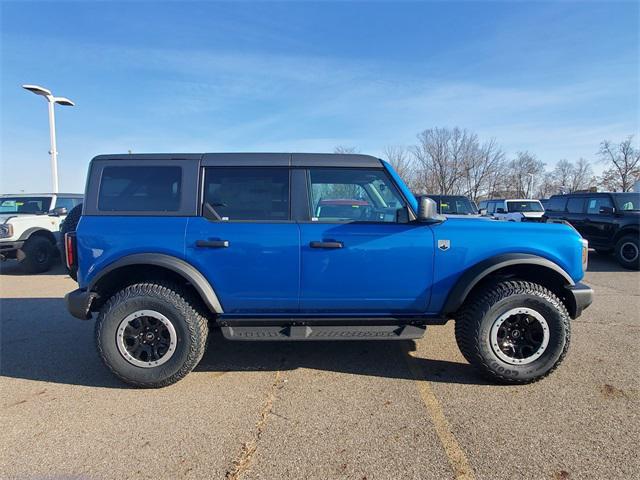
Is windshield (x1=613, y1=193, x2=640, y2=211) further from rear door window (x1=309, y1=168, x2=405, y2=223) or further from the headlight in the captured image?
the headlight

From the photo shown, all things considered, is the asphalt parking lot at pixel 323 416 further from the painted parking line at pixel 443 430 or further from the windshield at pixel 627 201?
the windshield at pixel 627 201

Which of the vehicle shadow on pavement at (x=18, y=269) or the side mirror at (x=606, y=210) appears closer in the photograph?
the vehicle shadow on pavement at (x=18, y=269)

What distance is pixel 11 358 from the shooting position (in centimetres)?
388

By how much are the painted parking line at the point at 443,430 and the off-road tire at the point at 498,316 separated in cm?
51

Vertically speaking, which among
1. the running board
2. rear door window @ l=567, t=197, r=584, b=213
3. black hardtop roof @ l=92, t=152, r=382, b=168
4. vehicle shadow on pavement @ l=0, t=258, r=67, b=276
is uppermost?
black hardtop roof @ l=92, t=152, r=382, b=168

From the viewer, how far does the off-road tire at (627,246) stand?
8969 millimetres

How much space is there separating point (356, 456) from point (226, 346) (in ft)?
7.31

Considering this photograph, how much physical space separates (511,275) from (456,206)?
9.95m

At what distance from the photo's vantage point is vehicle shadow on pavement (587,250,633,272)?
9.03m

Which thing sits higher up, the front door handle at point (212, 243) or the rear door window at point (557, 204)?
the rear door window at point (557, 204)

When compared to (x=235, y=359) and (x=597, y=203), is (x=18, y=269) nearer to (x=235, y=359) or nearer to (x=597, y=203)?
(x=235, y=359)

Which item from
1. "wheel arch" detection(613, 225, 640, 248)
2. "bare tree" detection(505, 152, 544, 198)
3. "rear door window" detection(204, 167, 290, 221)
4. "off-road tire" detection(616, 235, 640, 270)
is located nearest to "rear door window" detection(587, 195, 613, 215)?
"wheel arch" detection(613, 225, 640, 248)

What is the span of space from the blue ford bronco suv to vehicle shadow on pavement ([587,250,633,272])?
727 cm

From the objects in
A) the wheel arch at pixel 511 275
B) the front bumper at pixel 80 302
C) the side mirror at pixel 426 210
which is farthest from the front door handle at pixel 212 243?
the wheel arch at pixel 511 275
